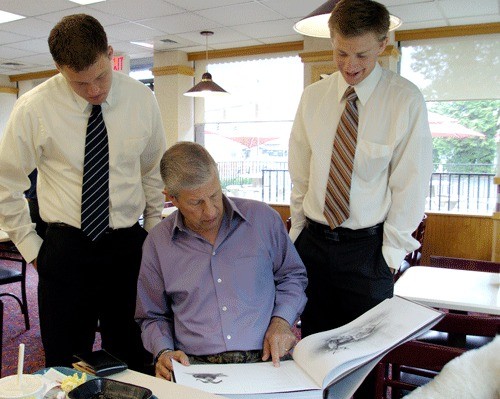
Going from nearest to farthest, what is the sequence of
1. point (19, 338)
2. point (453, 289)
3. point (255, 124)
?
1. point (453, 289)
2. point (19, 338)
3. point (255, 124)

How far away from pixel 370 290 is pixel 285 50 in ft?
19.7

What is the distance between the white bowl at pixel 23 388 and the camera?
3.52 feet

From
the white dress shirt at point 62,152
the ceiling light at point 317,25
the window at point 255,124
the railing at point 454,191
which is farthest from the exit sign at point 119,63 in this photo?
the white dress shirt at point 62,152

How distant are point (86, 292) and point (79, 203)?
1.09 feet

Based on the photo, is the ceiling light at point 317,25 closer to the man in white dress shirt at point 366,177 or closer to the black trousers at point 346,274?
the man in white dress shirt at point 366,177

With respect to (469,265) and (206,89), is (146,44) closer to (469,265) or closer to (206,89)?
(206,89)

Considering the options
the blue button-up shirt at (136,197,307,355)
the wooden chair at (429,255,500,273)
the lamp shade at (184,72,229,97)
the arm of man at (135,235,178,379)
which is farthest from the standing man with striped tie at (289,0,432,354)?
the lamp shade at (184,72,229,97)

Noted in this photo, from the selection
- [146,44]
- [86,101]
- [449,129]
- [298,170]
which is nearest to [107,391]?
[86,101]

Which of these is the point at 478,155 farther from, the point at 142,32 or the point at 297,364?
the point at 297,364

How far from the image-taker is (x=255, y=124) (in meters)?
8.06

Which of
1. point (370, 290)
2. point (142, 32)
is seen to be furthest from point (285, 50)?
point (370, 290)

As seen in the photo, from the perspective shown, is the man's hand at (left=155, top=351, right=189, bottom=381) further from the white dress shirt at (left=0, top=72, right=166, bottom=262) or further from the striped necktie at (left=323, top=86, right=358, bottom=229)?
the striped necktie at (left=323, top=86, right=358, bottom=229)

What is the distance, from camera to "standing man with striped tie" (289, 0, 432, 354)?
184 centimetres

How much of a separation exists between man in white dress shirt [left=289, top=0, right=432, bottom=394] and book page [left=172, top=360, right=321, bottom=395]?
1.80ft
